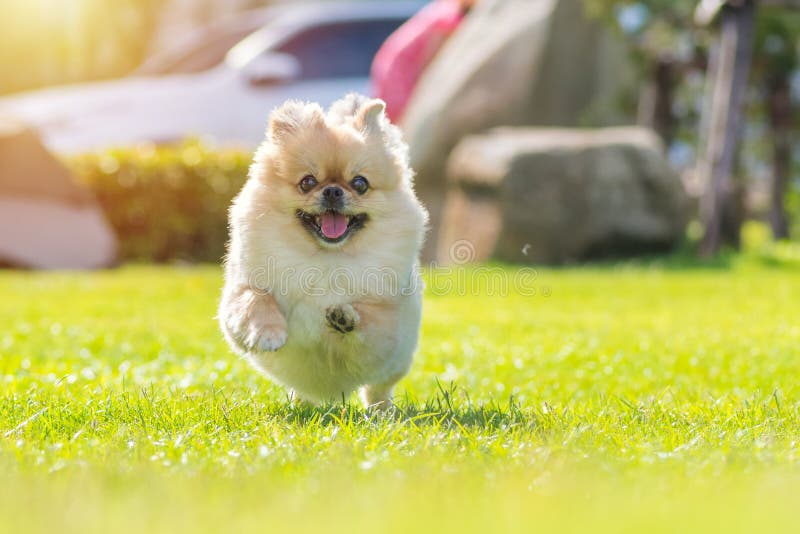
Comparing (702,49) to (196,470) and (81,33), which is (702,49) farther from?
(81,33)

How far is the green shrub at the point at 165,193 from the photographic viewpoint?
44.5ft

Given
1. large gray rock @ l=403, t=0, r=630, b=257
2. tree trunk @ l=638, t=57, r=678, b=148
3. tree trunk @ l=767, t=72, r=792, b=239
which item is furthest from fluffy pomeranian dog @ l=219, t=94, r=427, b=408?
tree trunk @ l=767, t=72, r=792, b=239

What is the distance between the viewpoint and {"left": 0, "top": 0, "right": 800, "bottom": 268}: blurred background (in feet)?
41.1

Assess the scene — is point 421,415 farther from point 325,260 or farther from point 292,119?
point 292,119

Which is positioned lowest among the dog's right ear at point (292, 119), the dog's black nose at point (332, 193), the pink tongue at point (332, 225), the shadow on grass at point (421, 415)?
the shadow on grass at point (421, 415)

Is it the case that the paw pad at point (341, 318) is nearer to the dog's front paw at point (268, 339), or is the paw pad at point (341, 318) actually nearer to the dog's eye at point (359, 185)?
the dog's front paw at point (268, 339)

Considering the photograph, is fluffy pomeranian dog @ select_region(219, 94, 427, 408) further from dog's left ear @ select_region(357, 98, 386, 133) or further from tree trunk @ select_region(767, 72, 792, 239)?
tree trunk @ select_region(767, 72, 792, 239)

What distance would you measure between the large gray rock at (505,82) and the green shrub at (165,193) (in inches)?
100

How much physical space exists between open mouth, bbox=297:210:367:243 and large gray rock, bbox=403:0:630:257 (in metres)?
9.81

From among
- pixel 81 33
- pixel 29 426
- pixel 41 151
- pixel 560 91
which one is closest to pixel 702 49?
pixel 560 91

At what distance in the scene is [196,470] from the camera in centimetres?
293

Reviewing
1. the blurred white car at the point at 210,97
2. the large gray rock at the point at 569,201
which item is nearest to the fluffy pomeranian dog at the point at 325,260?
the large gray rock at the point at 569,201

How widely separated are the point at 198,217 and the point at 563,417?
1063 cm

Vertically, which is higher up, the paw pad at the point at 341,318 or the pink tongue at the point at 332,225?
the pink tongue at the point at 332,225
